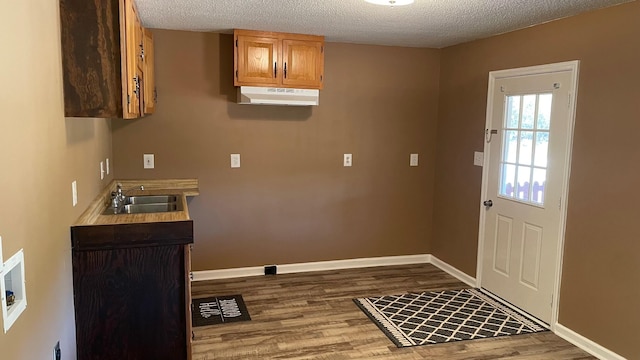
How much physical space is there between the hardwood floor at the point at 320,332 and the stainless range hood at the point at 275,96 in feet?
5.45

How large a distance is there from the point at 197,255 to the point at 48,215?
251 cm

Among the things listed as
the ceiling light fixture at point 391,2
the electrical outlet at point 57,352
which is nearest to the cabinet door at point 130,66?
the electrical outlet at point 57,352

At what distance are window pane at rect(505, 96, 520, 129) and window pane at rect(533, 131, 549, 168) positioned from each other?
0.28m

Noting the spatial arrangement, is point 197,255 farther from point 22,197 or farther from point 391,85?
point 22,197

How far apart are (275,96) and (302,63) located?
392mm

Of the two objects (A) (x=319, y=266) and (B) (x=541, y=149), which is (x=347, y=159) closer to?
(A) (x=319, y=266)

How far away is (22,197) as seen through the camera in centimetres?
161

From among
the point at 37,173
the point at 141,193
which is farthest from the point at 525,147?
the point at 37,173

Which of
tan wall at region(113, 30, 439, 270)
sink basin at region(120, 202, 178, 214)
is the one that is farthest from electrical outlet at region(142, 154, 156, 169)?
sink basin at region(120, 202, 178, 214)

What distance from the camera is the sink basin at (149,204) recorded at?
3.48 meters

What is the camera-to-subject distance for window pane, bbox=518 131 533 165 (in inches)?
142

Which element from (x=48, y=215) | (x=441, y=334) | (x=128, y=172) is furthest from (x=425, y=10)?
(x=128, y=172)

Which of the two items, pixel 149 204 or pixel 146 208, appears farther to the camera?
pixel 149 204

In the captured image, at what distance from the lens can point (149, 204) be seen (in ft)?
12.3
